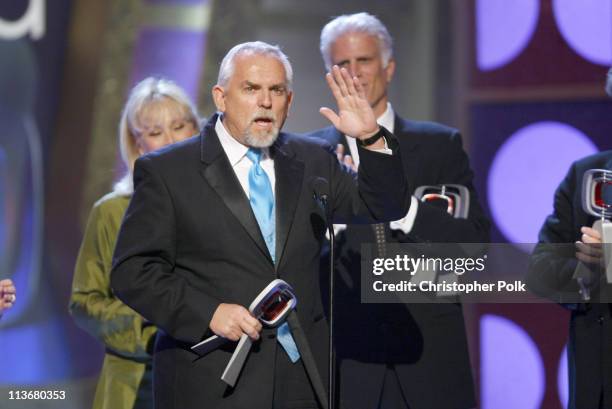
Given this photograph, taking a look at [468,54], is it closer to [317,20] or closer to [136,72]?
[317,20]

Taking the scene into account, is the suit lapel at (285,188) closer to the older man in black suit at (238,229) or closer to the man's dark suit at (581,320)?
the older man in black suit at (238,229)

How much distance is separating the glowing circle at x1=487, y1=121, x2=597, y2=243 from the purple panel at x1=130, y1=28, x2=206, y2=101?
1.69 meters

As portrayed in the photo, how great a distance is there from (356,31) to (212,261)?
1421 mm

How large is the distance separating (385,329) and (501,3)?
7.77 ft

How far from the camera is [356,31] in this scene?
154 inches

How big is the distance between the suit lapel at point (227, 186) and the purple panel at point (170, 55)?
91.0 inches

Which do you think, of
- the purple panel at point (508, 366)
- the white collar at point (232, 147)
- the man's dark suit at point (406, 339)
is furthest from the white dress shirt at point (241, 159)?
the purple panel at point (508, 366)

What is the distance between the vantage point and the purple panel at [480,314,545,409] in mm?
4984

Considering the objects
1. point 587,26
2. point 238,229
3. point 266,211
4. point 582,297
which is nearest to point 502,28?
point 587,26

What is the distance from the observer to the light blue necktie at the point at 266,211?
2895 millimetres

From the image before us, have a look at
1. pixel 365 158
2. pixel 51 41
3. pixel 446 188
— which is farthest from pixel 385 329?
pixel 51 41

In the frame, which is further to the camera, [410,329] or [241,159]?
[410,329]

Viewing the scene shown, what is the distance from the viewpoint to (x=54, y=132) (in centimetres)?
Result: 526

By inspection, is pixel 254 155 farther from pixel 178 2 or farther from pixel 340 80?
pixel 178 2
